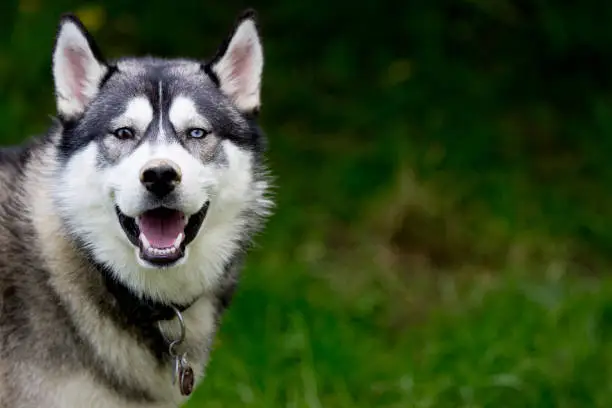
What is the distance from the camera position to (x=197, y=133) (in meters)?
3.35

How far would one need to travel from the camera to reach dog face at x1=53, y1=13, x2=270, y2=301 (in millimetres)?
3191

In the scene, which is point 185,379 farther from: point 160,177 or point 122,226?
point 160,177

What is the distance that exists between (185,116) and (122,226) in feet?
1.42

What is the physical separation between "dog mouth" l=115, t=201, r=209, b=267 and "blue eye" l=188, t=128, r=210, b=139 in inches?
9.2

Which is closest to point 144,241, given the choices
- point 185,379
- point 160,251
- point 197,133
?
point 160,251

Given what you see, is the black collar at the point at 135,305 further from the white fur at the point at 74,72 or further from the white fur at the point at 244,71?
Result: the white fur at the point at 244,71

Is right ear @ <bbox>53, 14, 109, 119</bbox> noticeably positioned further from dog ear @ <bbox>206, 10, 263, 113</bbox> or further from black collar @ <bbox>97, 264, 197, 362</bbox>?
black collar @ <bbox>97, 264, 197, 362</bbox>

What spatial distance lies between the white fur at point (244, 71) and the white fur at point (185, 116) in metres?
0.27

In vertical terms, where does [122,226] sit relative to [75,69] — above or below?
below

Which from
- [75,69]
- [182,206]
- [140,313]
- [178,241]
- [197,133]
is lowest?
[140,313]

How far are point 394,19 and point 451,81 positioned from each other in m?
0.62

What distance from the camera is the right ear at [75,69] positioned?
3387 millimetres

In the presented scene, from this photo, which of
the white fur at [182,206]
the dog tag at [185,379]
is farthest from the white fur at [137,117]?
the dog tag at [185,379]

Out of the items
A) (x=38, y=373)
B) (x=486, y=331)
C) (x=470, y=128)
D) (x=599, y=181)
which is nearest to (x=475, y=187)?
(x=470, y=128)
